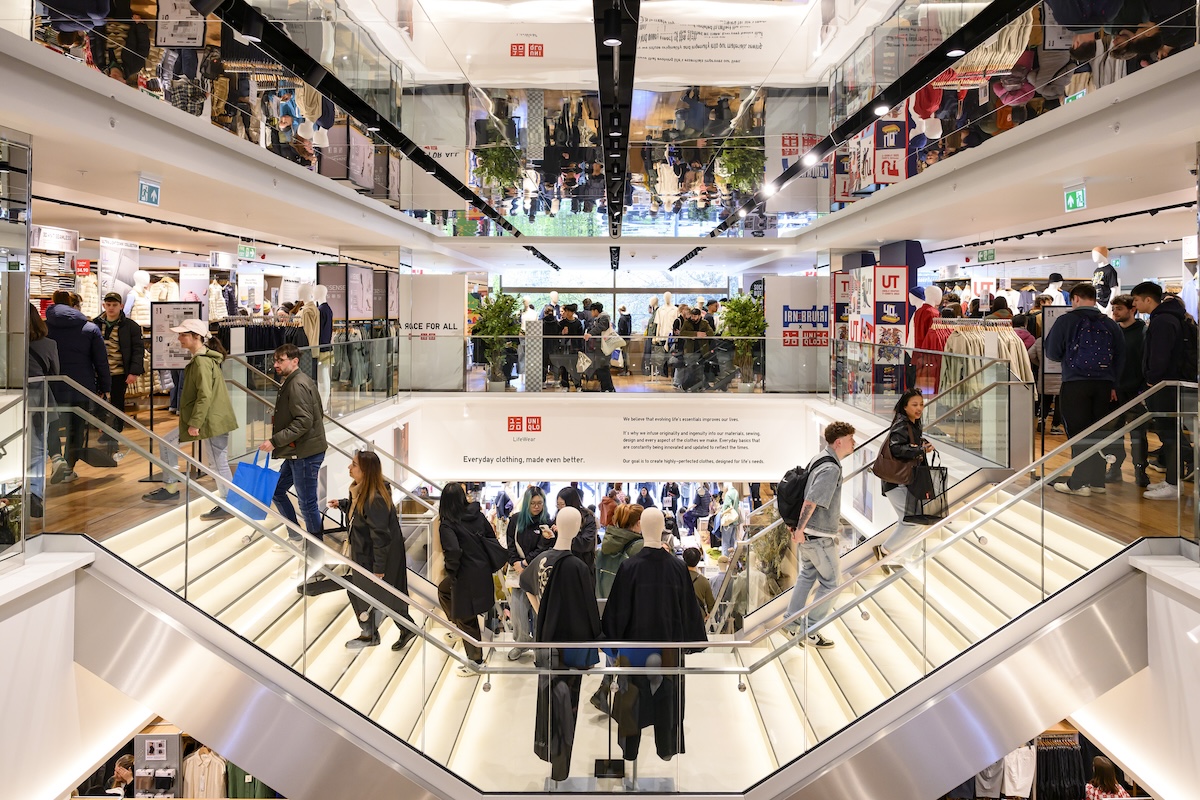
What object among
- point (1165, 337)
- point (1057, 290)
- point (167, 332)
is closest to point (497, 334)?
point (167, 332)

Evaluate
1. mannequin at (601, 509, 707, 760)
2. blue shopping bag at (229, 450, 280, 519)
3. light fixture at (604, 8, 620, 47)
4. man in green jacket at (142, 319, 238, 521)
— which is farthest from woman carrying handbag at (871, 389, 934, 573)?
man in green jacket at (142, 319, 238, 521)

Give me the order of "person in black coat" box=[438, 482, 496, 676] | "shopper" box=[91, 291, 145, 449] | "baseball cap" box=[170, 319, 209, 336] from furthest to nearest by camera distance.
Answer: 1. "shopper" box=[91, 291, 145, 449]
2. "baseball cap" box=[170, 319, 209, 336]
3. "person in black coat" box=[438, 482, 496, 676]

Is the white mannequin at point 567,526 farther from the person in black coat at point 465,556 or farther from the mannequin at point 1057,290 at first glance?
the mannequin at point 1057,290

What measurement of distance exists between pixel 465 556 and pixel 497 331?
8.91m

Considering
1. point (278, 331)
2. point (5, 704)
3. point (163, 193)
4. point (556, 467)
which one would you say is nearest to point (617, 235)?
point (556, 467)

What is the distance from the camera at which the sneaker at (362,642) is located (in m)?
5.64

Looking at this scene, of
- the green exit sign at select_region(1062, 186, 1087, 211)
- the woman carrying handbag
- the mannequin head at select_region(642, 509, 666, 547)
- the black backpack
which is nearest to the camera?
the mannequin head at select_region(642, 509, 666, 547)

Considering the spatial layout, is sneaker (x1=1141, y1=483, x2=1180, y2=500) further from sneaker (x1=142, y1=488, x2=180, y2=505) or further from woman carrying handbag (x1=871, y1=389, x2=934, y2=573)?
sneaker (x1=142, y1=488, x2=180, y2=505)

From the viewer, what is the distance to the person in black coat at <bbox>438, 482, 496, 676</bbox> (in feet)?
19.5

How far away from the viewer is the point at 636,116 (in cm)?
857

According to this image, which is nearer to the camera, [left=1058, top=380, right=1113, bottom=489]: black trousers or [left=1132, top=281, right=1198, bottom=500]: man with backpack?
[left=1132, top=281, right=1198, bottom=500]: man with backpack

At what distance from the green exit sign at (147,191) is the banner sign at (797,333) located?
368 inches

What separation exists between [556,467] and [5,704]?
10.0m

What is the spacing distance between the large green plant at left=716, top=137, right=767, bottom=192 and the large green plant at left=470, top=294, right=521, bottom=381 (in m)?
4.57
